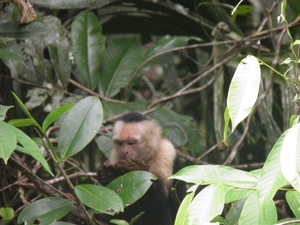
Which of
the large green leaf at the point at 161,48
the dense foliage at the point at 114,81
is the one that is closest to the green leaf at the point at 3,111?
the dense foliage at the point at 114,81

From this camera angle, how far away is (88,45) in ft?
10.5

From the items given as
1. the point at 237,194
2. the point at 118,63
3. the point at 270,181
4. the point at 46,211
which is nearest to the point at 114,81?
the point at 118,63

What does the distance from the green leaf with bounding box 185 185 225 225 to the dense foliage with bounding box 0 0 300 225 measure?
28.7 inches

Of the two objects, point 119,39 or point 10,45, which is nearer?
point 10,45

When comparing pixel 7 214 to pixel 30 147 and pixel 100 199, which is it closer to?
pixel 100 199

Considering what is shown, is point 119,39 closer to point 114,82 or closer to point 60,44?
point 114,82

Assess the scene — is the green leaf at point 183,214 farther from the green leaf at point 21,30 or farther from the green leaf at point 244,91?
the green leaf at point 21,30

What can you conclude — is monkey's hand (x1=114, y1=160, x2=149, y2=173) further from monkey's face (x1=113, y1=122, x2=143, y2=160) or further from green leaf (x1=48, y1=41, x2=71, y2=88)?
green leaf (x1=48, y1=41, x2=71, y2=88)

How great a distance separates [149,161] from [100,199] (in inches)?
48.0

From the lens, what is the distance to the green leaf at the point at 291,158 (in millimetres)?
1031

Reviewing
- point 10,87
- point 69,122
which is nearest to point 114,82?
point 10,87

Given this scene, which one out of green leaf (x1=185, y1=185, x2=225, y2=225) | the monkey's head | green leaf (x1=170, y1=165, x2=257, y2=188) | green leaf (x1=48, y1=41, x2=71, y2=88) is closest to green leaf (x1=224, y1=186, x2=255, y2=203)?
green leaf (x1=170, y1=165, x2=257, y2=188)

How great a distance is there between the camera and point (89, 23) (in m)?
3.21

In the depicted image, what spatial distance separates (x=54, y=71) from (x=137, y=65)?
0.55m
